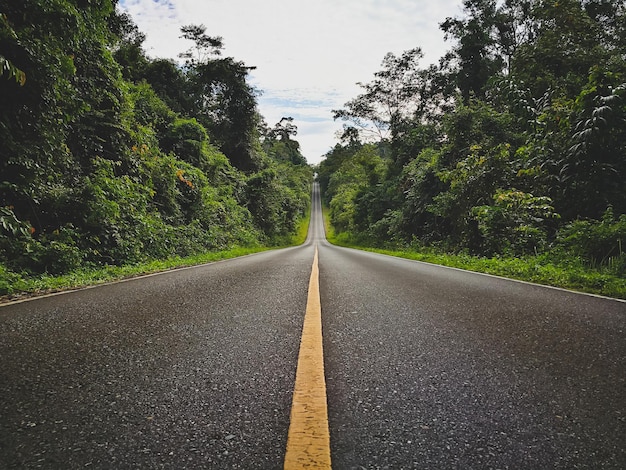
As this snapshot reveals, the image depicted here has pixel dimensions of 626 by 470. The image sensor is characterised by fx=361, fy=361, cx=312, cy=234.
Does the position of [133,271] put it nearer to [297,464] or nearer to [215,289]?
[215,289]

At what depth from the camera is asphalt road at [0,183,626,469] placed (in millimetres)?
1140

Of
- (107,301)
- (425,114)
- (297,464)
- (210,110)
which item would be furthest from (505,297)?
(210,110)

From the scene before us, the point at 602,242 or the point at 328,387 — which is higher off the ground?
the point at 602,242

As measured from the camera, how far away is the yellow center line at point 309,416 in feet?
3.49

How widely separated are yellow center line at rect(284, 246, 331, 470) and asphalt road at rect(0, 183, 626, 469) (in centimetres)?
4

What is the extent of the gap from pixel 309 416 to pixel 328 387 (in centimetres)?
36

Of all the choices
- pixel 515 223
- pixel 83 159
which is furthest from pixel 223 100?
pixel 515 223

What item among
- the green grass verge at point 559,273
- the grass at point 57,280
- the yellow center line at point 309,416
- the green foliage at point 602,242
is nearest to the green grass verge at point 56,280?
the grass at point 57,280

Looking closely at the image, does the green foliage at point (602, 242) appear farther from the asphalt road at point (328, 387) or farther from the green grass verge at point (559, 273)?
the asphalt road at point (328, 387)

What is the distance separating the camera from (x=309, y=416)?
1.33 m

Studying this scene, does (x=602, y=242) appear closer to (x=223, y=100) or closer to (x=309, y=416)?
(x=309, y=416)

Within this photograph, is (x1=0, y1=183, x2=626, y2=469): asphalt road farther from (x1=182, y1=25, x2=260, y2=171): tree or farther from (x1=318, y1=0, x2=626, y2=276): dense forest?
(x1=182, y1=25, x2=260, y2=171): tree

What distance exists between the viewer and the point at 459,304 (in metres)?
3.87

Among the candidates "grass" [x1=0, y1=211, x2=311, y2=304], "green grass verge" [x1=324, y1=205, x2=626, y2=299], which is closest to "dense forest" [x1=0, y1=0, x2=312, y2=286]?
"grass" [x1=0, y1=211, x2=311, y2=304]
